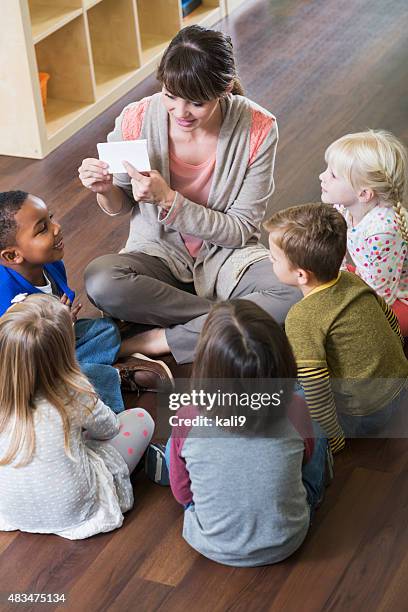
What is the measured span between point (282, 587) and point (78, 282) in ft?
4.13

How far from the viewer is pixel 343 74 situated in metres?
4.02

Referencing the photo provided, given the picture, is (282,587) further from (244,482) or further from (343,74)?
(343,74)

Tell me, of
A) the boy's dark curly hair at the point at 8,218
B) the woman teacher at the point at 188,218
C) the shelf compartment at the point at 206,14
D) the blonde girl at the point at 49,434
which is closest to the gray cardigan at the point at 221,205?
the woman teacher at the point at 188,218

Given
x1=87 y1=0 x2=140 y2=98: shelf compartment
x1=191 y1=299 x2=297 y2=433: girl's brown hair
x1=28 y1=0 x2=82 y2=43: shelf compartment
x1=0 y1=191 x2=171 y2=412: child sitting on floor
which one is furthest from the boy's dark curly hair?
x1=87 y1=0 x2=140 y2=98: shelf compartment

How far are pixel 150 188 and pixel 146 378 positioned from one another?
0.46 m

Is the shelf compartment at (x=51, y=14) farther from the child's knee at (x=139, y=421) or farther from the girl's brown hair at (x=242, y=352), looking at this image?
the girl's brown hair at (x=242, y=352)

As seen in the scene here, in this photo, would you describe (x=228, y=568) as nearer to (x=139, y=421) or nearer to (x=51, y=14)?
(x=139, y=421)

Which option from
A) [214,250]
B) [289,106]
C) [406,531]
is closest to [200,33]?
[214,250]

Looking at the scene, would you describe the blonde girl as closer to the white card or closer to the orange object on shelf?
the white card

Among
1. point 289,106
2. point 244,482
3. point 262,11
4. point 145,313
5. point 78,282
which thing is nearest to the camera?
point 244,482

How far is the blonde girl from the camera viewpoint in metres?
1.76

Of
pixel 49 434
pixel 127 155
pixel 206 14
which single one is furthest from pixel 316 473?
pixel 206 14

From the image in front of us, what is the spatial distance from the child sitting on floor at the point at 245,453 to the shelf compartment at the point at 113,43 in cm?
231

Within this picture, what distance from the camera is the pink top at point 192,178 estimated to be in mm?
2412
